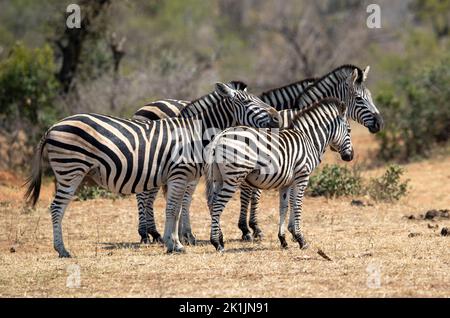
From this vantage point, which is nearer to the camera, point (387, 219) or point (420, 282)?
point (420, 282)

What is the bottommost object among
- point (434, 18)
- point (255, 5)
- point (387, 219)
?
point (387, 219)

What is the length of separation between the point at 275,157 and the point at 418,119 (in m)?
10.3

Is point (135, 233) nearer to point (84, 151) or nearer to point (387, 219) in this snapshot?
point (84, 151)

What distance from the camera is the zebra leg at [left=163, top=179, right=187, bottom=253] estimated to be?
10.7 metres

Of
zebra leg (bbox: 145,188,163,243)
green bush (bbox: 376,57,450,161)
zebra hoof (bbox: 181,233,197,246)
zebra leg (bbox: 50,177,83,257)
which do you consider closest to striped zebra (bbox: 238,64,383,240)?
zebra leg (bbox: 145,188,163,243)

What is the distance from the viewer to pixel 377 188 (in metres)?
15.4

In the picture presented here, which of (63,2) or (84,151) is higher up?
(63,2)

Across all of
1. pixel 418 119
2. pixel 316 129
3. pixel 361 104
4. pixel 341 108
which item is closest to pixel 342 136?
pixel 341 108

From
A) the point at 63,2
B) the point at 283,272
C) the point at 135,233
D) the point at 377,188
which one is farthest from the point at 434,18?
the point at 283,272

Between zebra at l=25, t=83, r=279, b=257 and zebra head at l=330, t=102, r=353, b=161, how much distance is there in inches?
61.1

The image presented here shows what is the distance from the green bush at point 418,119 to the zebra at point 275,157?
29.1 feet

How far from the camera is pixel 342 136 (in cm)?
1157

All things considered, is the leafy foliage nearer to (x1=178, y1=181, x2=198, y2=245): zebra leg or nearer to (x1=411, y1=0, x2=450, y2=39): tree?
(x1=178, y1=181, x2=198, y2=245): zebra leg
